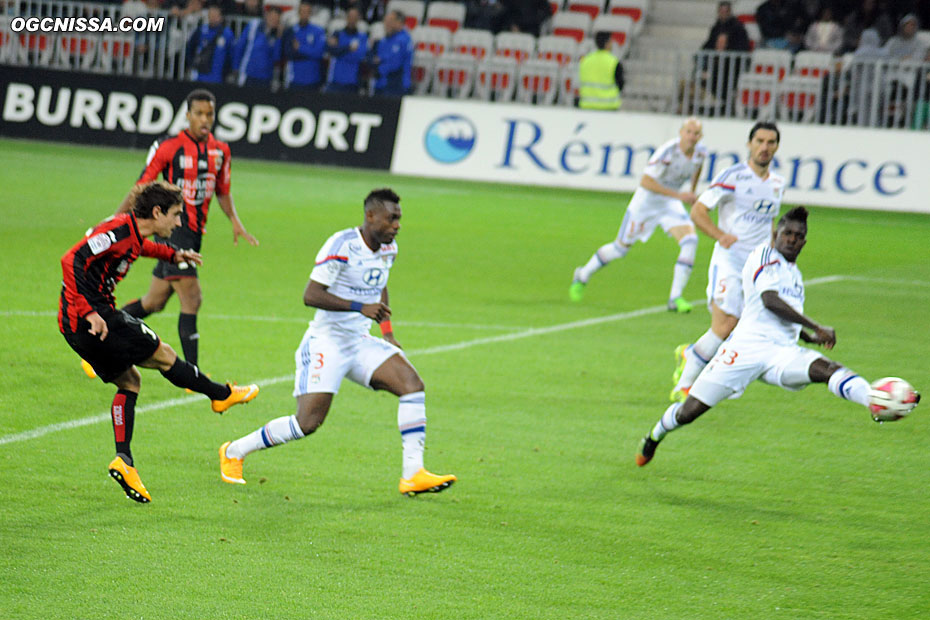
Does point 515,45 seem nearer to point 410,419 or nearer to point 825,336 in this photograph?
point 825,336

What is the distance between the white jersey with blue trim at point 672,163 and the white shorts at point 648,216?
0.22m

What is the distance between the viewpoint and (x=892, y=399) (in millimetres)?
6793

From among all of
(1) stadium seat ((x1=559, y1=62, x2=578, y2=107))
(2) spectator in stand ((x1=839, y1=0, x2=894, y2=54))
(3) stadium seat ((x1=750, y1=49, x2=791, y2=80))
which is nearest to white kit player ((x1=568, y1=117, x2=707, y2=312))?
(3) stadium seat ((x1=750, y1=49, x2=791, y2=80))

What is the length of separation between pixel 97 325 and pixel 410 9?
2275 centimetres

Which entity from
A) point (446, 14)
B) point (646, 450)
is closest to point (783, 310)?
point (646, 450)

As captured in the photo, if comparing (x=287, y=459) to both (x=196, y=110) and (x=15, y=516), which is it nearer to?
(x=15, y=516)

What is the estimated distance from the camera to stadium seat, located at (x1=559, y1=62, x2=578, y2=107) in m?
24.3

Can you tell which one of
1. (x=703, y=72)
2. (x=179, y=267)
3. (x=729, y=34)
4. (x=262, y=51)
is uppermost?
(x=729, y=34)

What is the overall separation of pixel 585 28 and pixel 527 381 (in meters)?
18.5

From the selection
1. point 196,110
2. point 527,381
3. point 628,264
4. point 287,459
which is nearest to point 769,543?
point 287,459

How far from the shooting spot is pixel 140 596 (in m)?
5.44

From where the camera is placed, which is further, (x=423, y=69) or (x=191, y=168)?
(x=423, y=69)

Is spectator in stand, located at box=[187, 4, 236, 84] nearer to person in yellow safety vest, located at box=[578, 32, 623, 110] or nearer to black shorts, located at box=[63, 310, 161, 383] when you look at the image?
person in yellow safety vest, located at box=[578, 32, 623, 110]

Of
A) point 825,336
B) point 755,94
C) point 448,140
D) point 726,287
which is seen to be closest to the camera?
point 825,336
